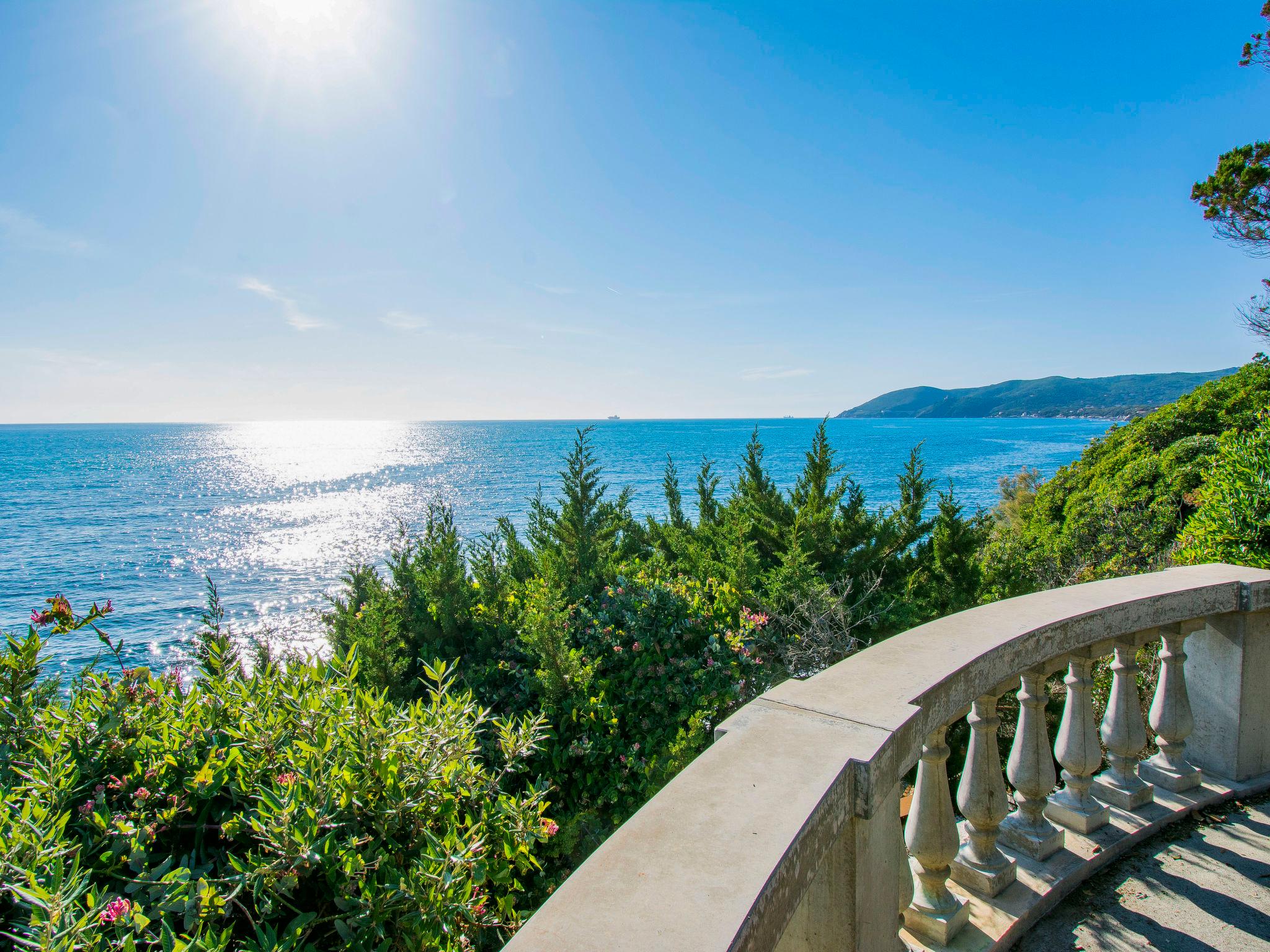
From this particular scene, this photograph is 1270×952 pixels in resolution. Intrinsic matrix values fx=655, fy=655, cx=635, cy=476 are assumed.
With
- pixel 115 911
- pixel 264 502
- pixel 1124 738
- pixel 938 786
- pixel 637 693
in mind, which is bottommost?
pixel 264 502

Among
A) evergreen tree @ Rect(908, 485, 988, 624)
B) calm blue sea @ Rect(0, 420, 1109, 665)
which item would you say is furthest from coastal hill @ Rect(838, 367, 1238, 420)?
evergreen tree @ Rect(908, 485, 988, 624)

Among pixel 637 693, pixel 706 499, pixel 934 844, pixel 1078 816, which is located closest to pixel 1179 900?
pixel 1078 816

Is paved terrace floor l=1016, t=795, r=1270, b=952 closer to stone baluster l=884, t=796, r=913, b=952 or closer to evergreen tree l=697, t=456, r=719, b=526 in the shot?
stone baluster l=884, t=796, r=913, b=952

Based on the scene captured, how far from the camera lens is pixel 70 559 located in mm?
32156

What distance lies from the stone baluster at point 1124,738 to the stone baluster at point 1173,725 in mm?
169

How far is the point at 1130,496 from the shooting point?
1238 cm

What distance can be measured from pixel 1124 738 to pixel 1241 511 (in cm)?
199

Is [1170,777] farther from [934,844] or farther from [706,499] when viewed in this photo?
[706,499]

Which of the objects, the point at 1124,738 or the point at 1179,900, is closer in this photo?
the point at 1179,900

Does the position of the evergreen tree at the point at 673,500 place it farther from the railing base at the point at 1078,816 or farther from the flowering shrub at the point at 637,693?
A: the railing base at the point at 1078,816

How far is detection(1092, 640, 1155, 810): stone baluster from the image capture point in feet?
8.93

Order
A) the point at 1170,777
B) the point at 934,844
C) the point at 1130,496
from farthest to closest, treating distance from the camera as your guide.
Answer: the point at 1130,496, the point at 1170,777, the point at 934,844

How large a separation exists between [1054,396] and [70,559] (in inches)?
7611

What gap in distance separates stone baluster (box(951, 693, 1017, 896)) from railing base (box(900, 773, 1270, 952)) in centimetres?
6
